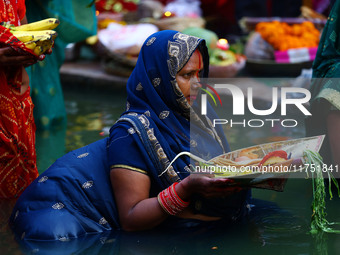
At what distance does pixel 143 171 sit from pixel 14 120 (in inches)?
39.9

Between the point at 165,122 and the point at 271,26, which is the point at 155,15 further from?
the point at 165,122

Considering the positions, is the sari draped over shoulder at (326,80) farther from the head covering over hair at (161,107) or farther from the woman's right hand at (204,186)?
the woman's right hand at (204,186)

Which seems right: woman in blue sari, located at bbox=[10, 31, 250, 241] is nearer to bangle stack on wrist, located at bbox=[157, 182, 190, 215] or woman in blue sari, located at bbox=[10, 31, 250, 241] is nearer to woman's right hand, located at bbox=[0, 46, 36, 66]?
bangle stack on wrist, located at bbox=[157, 182, 190, 215]

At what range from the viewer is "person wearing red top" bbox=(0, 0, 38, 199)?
3469mm

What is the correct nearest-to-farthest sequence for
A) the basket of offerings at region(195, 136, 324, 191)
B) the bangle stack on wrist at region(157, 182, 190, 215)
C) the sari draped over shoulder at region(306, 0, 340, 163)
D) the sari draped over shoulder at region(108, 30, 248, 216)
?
the basket of offerings at region(195, 136, 324, 191) < the bangle stack on wrist at region(157, 182, 190, 215) < the sari draped over shoulder at region(108, 30, 248, 216) < the sari draped over shoulder at region(306, 0, 340, 163)

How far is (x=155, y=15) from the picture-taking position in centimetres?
846

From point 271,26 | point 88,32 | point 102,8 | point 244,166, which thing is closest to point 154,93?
point 244,166

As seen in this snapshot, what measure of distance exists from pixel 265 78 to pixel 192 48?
4157mm

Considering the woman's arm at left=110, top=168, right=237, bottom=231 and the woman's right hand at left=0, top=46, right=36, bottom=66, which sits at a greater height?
the woman's right hand at left=0, top=46, right=36, bottom=66

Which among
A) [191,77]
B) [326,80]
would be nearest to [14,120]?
[191,77]

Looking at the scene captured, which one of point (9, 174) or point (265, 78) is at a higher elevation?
point (9, 174)

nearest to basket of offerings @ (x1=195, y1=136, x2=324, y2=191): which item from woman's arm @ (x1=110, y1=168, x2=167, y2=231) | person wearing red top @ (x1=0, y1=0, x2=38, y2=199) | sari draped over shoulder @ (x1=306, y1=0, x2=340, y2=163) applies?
woman's arm @ (x1=110, y1=168, x2=167, y2=231)

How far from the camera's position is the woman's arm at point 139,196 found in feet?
9.20

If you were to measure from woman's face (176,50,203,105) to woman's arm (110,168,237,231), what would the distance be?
504 millimetres
